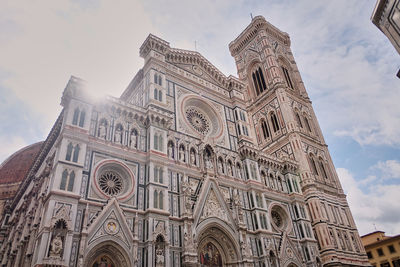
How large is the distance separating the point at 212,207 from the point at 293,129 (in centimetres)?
1584

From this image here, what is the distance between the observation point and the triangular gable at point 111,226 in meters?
14.9

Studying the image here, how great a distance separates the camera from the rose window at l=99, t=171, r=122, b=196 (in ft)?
55.2

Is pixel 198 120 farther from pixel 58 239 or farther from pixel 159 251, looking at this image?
pixel 58 239

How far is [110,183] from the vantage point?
17.2 m

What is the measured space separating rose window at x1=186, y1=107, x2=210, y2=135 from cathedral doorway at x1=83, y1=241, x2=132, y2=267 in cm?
1129

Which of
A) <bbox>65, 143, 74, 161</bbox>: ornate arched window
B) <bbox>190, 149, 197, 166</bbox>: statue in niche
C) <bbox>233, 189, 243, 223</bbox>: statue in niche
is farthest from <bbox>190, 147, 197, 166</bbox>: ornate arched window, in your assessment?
<bbox>65, 143, 74, 161</bbox>: ornate arched window

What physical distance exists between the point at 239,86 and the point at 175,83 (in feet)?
25.1

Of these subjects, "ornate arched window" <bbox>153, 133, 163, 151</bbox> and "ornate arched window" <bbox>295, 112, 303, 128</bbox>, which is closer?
"ornate arched window" <bbox>153, 133, 163, 151</bbox>

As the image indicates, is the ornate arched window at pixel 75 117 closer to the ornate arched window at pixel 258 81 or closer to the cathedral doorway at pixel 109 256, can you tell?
the cathedral doorway at pixel 109 256

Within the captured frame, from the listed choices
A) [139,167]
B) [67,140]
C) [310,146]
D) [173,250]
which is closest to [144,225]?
[173,250]

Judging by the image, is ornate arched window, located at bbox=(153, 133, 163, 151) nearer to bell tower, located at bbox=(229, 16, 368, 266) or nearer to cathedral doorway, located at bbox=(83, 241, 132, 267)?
cathedral doorway, located at bbox=(83, 241, 132, 267)

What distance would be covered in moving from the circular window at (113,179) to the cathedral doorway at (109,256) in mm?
2558

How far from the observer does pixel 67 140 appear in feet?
53.2

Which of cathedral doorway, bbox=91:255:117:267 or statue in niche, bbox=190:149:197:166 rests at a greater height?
statue in niche, bbox=190:149:197:166
